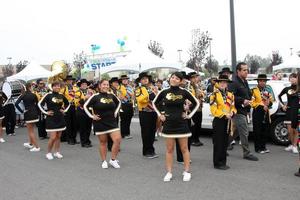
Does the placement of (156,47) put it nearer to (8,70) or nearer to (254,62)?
(254,62)

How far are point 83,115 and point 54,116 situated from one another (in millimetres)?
1875

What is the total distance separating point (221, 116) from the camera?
703 cm

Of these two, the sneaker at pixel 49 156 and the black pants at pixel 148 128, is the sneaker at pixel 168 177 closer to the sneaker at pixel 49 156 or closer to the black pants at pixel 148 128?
the black pants at pixel 148 128

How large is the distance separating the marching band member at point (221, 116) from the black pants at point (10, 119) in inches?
344

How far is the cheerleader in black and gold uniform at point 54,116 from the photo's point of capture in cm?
862

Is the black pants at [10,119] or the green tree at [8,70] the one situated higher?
the green tree at [8,70]

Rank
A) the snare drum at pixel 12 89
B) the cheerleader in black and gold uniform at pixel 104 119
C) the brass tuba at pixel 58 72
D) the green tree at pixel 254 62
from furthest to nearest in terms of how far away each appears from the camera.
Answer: the green tree at pixel 254 62 → the snare drum at pixel 12 89 → the brass tuba at pixel 58 72 → the cheerleader in black and gold uniform at pixel 104 119

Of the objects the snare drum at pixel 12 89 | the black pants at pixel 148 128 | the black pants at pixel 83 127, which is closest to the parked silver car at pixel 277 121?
the black pants at pixel 148 128

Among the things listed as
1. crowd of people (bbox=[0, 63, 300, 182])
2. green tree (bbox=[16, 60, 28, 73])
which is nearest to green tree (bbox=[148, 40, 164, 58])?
green tree (bbox=[16, 60, 28, 73])

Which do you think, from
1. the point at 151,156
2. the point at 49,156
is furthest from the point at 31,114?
the point at 151,156

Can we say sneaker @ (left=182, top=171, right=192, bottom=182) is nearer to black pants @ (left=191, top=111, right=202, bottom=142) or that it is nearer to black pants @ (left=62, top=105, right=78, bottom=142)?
black pants @ (left=191, top=111, right=202, bottom=142)

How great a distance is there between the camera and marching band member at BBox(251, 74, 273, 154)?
27.7 ft

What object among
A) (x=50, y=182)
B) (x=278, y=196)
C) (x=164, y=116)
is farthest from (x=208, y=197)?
(x=50, y=182)

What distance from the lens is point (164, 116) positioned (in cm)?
643
